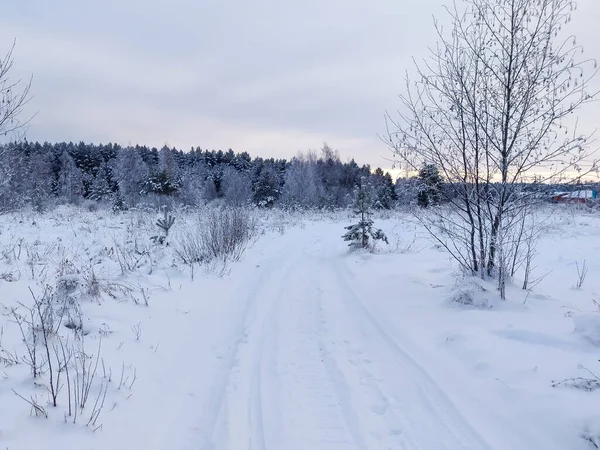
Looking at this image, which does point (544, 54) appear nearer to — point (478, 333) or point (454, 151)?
point (454, 151)

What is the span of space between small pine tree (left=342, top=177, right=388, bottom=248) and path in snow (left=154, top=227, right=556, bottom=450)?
6.52 metres

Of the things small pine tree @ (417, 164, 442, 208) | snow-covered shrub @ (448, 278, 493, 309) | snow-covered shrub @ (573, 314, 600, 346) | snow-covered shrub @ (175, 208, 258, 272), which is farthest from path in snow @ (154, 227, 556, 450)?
snow-covered shrub @ (175, 208, 258, 272)

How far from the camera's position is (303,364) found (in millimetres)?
4504

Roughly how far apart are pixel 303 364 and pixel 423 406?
1464 millimetres

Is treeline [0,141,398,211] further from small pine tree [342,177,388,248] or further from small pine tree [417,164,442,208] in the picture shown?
small pine tree [417,164,442,208]

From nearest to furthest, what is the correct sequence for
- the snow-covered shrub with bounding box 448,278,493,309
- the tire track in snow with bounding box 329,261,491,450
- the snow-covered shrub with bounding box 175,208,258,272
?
the tire track in snow with bounding box 329,261,491,450 → the snow-covered shrub with bounding box 448,278,493,309 → the snow-covered shrub with bounding box 175,208,258,272

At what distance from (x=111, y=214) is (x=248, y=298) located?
665 inches

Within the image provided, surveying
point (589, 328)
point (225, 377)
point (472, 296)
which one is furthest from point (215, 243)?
point (589, 328)

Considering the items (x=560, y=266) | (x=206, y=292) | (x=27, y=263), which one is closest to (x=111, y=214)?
(x=27, y=263)

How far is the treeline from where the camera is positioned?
90.1 ft

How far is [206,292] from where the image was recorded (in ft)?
24.9

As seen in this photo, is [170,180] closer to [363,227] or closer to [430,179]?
[363,227]

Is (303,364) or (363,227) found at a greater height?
(363,227)

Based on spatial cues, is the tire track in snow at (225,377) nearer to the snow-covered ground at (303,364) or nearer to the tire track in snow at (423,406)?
the snow-covered ground at (303,364)
